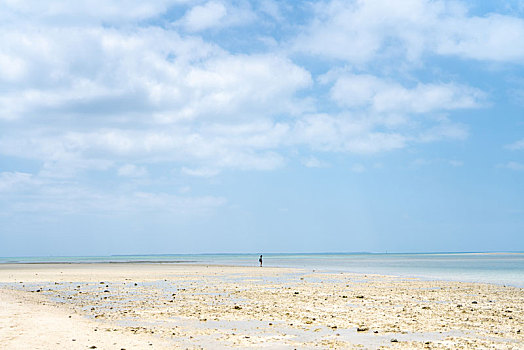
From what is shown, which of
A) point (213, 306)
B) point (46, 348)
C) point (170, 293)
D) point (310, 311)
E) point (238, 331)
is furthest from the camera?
point (170, 293)

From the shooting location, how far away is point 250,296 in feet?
91.8

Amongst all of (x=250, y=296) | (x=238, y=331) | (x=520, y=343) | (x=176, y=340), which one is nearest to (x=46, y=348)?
(x=176, y=340)

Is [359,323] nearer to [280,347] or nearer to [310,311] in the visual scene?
[310,311]

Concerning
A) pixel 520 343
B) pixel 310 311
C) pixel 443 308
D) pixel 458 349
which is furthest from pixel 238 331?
pixel 443 308

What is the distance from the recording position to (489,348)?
44.7ft

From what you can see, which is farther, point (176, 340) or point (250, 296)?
point (250, 296)

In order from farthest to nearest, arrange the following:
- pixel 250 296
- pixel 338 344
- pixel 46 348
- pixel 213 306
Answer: pixel 250 296 < pixel 213 306 < pixel 338 344 < pixel 46 348

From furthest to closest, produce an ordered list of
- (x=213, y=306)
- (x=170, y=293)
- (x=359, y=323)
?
(x=170, y=293) → (x=213, y=306) → (x=359, y=323)

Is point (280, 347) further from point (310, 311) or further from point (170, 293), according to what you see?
point (170, 293)

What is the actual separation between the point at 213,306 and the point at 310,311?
15.8 ft

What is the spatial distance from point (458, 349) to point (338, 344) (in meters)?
3.27

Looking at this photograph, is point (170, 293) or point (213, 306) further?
point (170, 293)

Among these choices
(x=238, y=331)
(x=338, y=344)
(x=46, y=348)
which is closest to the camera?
(x=46, y=348)

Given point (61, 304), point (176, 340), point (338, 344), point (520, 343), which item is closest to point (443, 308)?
point (520, 343)
